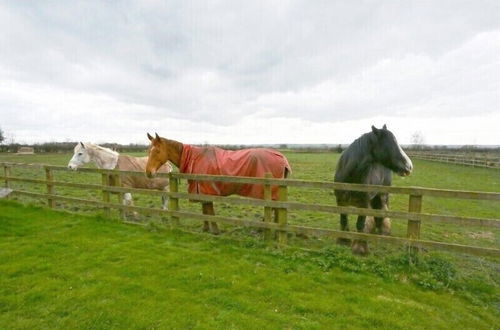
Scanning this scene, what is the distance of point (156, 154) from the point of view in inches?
228

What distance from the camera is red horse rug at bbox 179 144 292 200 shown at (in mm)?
5504

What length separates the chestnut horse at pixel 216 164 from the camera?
5.52 m

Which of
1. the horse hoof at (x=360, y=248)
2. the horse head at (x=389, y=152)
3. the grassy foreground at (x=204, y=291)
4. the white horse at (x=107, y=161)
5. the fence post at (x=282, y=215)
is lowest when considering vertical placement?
the grassy foreground at (x=204, y=291)

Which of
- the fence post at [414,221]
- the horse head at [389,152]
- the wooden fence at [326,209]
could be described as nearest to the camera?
the wooden fence at [326,209]

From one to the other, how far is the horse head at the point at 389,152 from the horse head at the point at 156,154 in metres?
4.12

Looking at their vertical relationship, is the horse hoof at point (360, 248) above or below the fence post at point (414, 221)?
below

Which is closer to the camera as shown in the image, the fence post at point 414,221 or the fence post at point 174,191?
the fence post at point 414,221

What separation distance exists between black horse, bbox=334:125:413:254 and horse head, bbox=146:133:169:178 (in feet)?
11.9

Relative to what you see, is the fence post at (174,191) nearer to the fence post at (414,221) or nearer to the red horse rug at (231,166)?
the red horse rug at (231,166)

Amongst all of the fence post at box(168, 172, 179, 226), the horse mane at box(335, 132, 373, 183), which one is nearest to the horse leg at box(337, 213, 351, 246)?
the horse mane at box(335, 132, 373, 183)

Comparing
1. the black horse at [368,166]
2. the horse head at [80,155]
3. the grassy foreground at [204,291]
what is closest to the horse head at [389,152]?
the black horse at [368,166]

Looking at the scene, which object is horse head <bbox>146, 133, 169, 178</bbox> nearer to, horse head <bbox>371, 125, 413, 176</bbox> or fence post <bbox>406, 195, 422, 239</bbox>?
horse head <bbox>371, 125, 413, 176</bbox>

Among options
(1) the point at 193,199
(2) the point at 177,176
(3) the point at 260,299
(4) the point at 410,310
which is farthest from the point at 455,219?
(2) the point at 177,176

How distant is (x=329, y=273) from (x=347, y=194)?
1.64 m
